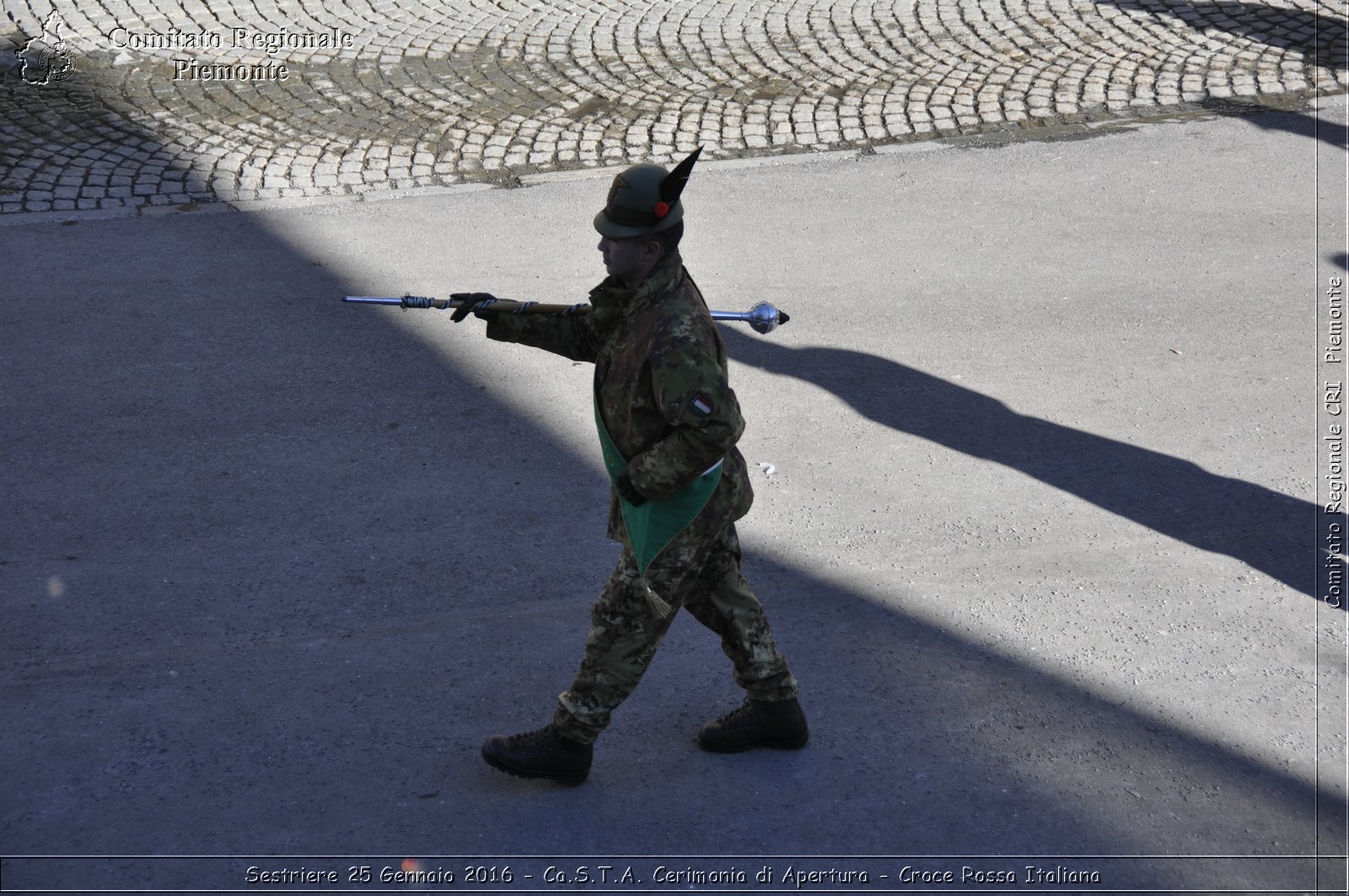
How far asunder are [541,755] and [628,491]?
0.95 m

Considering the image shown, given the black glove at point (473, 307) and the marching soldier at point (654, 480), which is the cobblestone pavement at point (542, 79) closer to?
the black glove at point (473, 307)

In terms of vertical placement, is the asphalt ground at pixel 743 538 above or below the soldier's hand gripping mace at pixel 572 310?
below

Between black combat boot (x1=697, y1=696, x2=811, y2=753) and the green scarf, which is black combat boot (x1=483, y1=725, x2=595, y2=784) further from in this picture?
the green scarf

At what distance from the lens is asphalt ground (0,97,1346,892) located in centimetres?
376

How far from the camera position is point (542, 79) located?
927 cm

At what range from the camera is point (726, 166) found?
821 centimetres

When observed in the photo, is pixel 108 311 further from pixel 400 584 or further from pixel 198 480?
pixel 400 584

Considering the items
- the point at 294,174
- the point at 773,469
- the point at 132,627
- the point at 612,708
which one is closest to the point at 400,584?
the point at 132,627

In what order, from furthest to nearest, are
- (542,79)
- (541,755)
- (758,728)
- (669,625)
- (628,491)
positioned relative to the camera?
(542,79) → (758,728) → (541,755) → (669,625) → (628,491)

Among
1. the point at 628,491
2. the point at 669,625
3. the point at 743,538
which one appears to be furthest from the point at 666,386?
the point at 743,538

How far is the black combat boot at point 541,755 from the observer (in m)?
3.75

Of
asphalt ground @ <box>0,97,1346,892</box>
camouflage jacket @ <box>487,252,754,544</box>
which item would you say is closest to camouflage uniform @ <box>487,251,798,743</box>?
camouflage jacket @ <box>487,252,754,544</box>

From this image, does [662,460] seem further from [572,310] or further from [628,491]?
[572,310]

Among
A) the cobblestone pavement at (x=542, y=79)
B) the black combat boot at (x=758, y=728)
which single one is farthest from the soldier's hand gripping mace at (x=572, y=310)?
the cobblestone pavement at (x=542, y=79)
